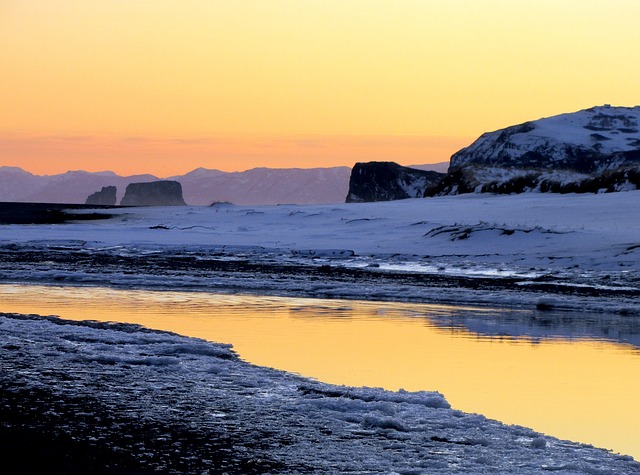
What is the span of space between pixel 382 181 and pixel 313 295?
143440 mm

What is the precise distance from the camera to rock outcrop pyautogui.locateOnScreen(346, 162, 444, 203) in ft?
495

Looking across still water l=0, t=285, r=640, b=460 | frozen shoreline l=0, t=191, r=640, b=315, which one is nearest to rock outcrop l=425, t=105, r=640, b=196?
frozen shoreline l=0, t=191, r=640, b=315

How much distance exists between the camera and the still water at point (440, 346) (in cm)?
882

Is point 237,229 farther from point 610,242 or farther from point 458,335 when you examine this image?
point 458,335

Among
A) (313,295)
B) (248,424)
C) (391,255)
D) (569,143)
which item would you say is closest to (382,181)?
(569,143)

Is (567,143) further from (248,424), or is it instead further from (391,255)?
(248,424)

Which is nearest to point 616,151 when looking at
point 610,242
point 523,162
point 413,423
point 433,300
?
point 523,162

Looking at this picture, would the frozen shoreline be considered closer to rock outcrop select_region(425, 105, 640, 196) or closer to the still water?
the still water

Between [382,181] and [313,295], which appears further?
[382,181]

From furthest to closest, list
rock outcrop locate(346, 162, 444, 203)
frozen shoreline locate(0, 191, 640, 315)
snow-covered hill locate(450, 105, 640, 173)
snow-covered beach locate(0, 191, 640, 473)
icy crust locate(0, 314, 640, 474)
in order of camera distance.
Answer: rock outcrop locate(346, 162, 444, 203) → snow-covered hill locate(450, 105, 640, 173) → frozen shoreline locate(0, 191, 640, 315) → snow-covered beach locate(0, 191, 640, 473) → icy crust locate(0, 314, 640, 474)

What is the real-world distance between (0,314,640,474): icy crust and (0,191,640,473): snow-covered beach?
0.02m

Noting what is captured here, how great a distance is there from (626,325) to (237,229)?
1258 inches

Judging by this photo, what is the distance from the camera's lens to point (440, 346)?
12.2 m

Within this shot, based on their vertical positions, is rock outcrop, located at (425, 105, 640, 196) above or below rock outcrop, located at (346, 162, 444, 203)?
above
